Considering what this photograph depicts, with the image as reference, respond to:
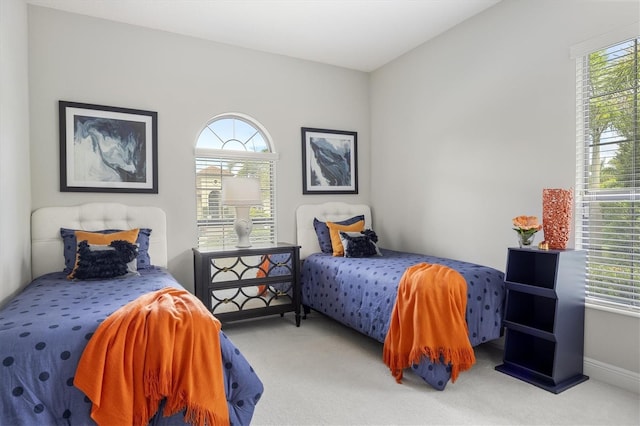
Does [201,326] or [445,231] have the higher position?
[445,231]

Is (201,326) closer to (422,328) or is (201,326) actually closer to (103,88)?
(422,328)

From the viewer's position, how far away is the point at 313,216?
427cm

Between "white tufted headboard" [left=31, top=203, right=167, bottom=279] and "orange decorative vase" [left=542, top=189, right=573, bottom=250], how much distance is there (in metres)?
3.15

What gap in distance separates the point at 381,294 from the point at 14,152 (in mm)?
2767

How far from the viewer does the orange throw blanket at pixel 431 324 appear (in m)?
2.35

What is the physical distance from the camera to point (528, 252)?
260 cm

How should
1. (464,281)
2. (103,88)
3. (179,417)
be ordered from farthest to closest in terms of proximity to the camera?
(103,88), (464,281), (179,417)

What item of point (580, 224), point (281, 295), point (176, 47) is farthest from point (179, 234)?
point (580, 224)

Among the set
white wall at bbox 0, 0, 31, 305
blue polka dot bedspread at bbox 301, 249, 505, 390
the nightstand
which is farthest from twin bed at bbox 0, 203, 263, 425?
blue polka dot bedspread at bbox 301, 249, 505, 390

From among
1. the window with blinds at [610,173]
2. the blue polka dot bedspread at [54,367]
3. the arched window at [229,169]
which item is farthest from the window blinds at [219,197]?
the window with blinds at [610,173]

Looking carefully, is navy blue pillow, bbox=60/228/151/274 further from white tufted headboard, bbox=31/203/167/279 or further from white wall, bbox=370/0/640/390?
white wall, bbox=370/0/640/390

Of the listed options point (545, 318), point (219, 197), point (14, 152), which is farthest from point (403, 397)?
point (14, 152)

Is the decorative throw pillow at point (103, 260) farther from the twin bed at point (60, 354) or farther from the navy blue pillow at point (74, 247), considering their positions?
the navy blue pillow at point (74, 247)

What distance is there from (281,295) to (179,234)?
1.16m
